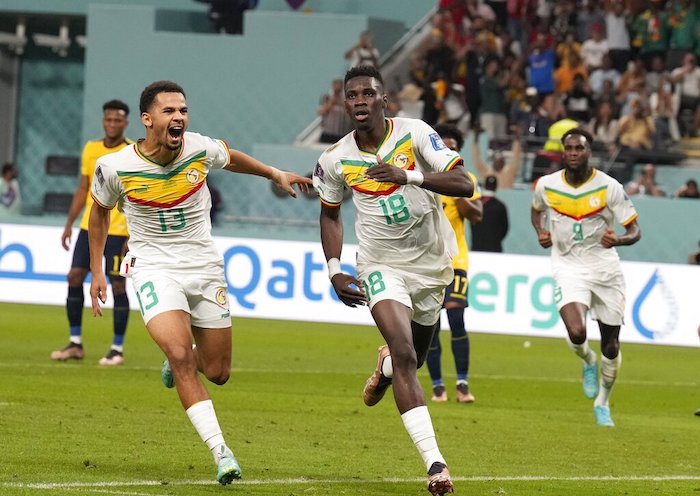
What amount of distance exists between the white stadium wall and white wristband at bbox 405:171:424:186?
12.0m

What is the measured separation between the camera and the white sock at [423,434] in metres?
7.66

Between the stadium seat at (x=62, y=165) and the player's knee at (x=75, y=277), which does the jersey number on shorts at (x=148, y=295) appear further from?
the stadium seat at (x=62, y=165)

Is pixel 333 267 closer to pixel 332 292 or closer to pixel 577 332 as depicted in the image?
pixel 577 332

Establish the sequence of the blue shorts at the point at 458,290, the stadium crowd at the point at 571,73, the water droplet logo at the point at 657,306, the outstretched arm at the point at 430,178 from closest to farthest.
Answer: the outstretched arm at the point at 430,178, the blue shorts at the point at 458,290, the water droplet logo at the point at 657,306, the stadium crowd at the point at 571,73

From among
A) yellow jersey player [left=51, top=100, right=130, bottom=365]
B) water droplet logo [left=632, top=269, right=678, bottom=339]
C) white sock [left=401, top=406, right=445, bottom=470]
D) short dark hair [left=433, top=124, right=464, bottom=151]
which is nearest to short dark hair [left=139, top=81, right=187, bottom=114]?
white sock [left=401, top=406, right=445, bottom=470]

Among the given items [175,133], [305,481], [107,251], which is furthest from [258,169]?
[107,251]

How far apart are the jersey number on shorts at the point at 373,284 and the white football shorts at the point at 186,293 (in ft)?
2.72

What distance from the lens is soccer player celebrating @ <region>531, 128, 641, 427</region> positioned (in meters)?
12.3

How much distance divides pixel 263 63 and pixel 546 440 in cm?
1951

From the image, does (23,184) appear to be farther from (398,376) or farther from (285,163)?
(398,376)

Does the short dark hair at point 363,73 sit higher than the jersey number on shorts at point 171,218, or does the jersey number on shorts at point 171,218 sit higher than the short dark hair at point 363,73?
the short dark hair at point 363,73

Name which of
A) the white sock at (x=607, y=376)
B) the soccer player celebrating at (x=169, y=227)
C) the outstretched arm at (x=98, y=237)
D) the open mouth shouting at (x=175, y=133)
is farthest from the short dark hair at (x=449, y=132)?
the open mouth shouting at (x=175, y=133)

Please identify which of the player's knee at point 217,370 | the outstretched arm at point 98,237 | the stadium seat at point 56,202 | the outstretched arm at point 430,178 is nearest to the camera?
the outstretched arm at point 430,178

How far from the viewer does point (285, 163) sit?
1040 inches
